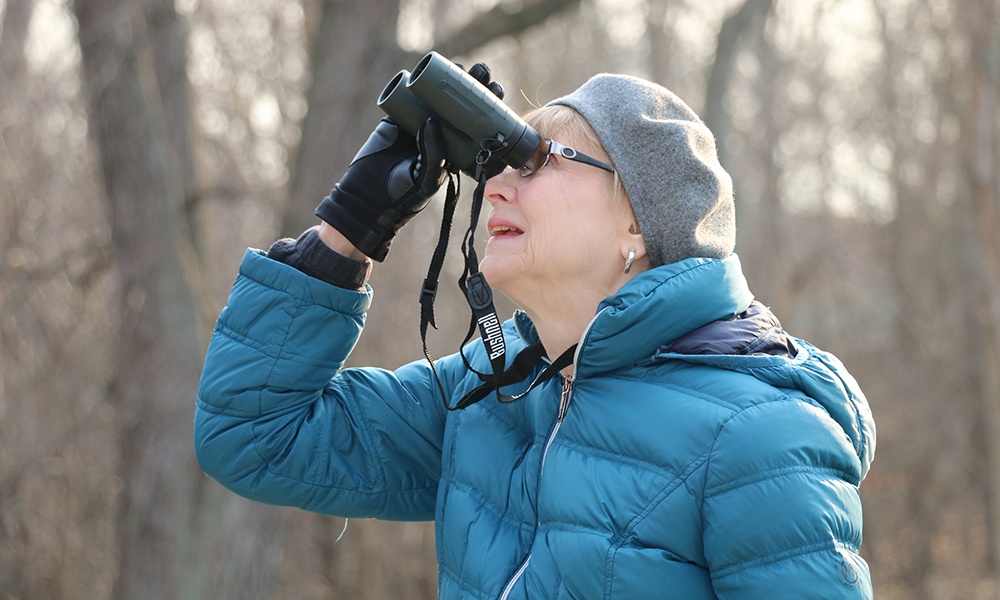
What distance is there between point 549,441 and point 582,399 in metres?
0.12

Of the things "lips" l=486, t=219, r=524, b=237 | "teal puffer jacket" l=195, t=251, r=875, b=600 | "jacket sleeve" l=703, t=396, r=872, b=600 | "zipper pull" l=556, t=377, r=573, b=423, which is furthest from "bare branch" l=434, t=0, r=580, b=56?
"jacket sleeve" l=703, t=396, r=872, b=600

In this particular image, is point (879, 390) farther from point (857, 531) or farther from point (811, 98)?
point (857, 531)

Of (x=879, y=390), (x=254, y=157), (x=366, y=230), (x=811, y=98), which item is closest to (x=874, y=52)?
(x=811, y=98)

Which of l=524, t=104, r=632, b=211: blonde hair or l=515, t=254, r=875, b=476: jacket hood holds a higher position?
l=524, t=104, r=632, b=211: blonde hair

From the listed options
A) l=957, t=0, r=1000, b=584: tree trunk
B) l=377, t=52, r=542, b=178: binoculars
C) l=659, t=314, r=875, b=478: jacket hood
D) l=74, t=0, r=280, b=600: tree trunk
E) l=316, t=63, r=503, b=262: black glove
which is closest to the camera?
l=659, t=314, r=875, b=478: jacket hood

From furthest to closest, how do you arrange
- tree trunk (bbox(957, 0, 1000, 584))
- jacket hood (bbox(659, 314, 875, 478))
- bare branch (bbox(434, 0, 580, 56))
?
tree trunk (bbox(957, 0, 1000, 584)) < bare branch (bbox(434, 0, 580, 56)) < jacket hood (bbox(659, 314, 875, 478))

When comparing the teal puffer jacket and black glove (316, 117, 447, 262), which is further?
black glove (316, 117, 447, 262)

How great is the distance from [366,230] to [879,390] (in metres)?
10.7

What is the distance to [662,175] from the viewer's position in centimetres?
202

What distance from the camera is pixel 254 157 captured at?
775 centimetres

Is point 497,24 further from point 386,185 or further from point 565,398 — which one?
point 565,398

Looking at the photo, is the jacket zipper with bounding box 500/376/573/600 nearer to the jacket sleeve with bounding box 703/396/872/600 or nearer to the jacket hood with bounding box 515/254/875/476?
the jacket hood with bounding box 515/254/875/476

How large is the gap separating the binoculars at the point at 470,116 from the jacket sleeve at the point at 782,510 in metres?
0.74

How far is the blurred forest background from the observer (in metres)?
4.62
